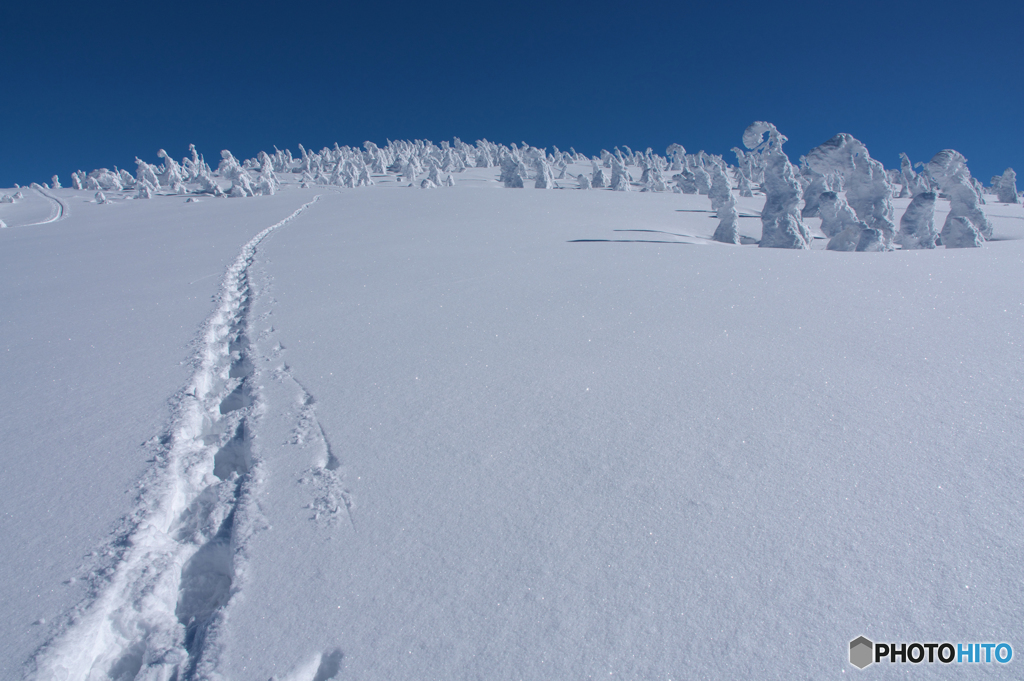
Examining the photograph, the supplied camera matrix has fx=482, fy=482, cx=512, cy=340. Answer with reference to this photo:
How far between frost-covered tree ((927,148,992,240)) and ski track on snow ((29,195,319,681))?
1651cm

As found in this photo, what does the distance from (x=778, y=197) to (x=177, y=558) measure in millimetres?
14090

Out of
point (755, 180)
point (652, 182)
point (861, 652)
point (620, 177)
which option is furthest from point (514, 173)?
point (861, 652)

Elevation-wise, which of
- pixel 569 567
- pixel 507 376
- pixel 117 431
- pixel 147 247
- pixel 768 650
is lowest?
pixel 768 650

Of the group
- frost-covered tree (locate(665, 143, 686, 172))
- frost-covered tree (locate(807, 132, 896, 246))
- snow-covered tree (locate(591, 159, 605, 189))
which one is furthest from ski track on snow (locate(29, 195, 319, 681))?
frost-covered tree (locate(665, 143, 686, 172))

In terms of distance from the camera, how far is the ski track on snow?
68.5 inches

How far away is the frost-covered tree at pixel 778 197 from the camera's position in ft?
38.8

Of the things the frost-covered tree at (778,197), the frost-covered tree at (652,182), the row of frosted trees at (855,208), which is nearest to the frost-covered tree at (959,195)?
the row of frosted trees at (855,208)

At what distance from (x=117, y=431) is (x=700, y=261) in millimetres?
6659

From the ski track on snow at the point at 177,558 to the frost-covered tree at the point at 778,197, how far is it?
1212cm

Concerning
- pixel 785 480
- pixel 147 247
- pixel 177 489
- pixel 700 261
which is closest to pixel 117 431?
pixel 177 489

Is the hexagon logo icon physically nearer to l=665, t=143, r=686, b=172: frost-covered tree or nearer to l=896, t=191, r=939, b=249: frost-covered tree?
l=896, t=191, r=939, b=249: frost-covered tree

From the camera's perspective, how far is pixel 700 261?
6.87 meters

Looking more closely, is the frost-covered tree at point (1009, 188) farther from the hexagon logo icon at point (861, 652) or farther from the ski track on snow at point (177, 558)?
the ski track on snow at point (177, 558)

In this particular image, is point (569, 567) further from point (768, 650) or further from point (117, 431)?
point (117, 431)
